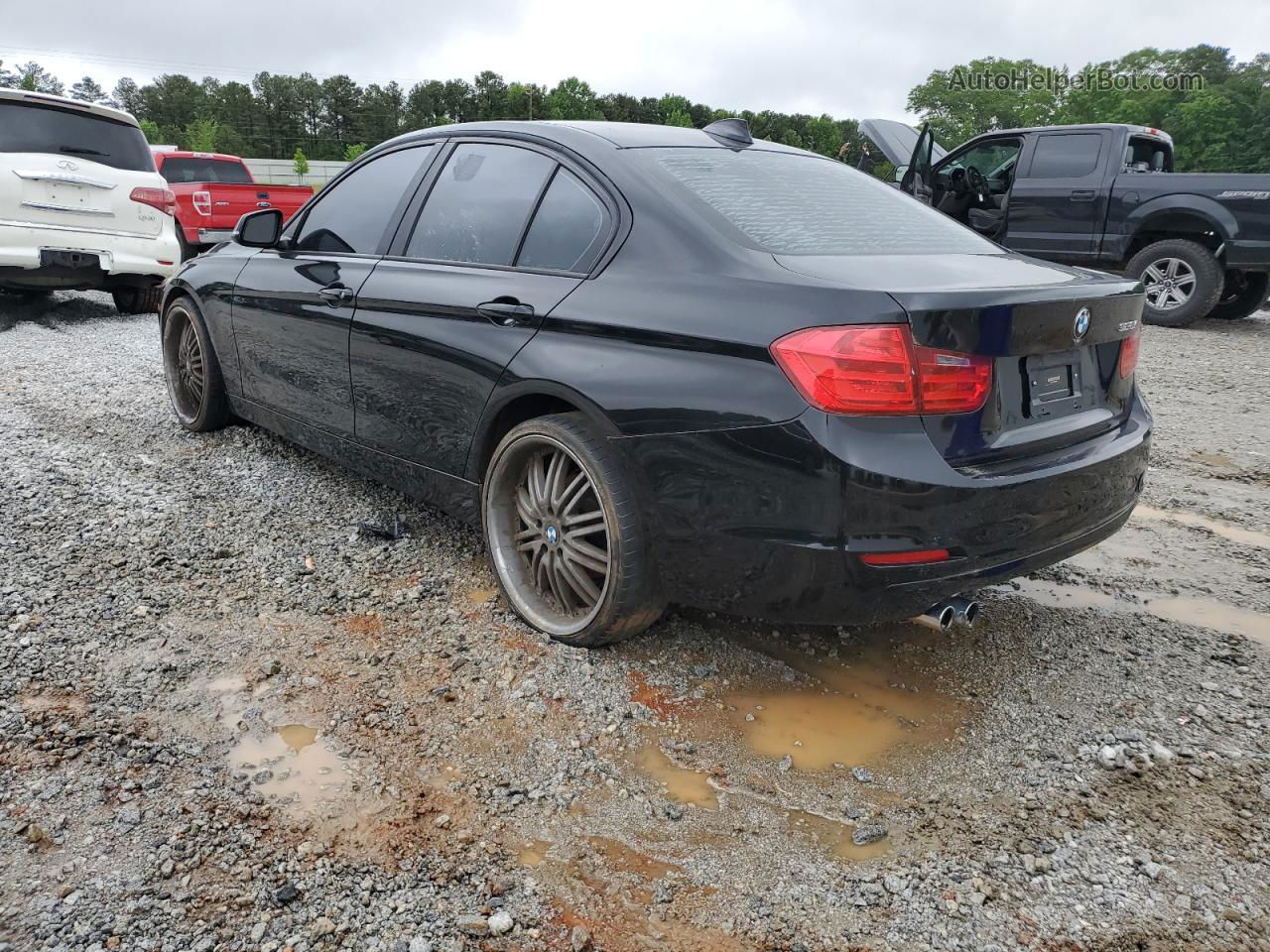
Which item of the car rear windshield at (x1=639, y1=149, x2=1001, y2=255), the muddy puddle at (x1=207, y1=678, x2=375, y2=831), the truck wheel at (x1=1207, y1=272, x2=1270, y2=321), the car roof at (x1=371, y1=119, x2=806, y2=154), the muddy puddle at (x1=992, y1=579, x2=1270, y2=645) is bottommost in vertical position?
the muddy puddle at (x1=207, y1=678, x2=375, y2=831)

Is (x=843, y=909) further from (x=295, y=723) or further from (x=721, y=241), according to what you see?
(x=721, y=241)

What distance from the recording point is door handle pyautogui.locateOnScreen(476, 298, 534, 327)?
2996mm

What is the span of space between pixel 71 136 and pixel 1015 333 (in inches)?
339

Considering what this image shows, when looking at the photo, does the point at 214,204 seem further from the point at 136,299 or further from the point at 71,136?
the point at 71,136

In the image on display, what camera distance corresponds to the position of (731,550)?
2541 millimetres

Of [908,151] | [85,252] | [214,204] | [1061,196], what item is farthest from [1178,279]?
[214,204]

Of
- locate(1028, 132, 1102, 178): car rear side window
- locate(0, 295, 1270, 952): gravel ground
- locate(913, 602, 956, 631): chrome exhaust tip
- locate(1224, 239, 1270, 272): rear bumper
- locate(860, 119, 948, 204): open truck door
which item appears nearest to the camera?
locate(0, 295, 1270, 952): gravel ground

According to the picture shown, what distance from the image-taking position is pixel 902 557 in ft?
7.76

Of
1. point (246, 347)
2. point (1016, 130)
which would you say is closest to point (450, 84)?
point (1016, 130)

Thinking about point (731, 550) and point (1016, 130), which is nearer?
point (731, 550)

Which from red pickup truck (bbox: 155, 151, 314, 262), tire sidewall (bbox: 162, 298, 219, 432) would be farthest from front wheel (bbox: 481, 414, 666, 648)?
red pickup truck (bbox: 155, 151, 314, 262)

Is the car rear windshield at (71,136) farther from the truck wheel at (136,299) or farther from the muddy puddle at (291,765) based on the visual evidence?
the muddy puddle at (291,765)

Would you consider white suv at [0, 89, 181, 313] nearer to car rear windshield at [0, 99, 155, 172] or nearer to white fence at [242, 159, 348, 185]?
car rear windshield at [0, 99, 155, 172]

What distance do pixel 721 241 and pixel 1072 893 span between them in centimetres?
181
